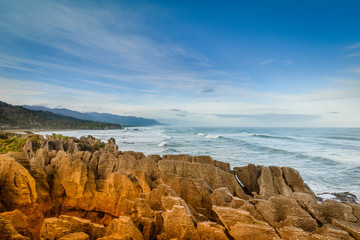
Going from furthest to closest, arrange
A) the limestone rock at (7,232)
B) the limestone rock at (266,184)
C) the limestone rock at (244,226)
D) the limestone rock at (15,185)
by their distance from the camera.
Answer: the limestone rock at (266,184), the limestone rock at (15,185), the limestone rock at (244,226), the limestone rock at (7,232)

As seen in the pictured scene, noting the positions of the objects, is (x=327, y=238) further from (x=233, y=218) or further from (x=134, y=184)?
(x=134, y=184)

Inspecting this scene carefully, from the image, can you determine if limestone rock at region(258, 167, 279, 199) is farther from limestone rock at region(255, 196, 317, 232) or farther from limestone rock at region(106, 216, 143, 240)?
limestone rock at region(106, 216, 143, 240)

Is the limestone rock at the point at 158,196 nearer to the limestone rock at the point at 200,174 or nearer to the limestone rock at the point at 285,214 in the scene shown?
the limestone rock at the point at 200,174

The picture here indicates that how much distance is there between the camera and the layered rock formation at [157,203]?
3.96 m

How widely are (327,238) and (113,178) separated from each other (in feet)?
18.5

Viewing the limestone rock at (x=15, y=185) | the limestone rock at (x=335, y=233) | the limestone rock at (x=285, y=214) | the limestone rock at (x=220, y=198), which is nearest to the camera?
the limestone rock at (x=335, y=233)

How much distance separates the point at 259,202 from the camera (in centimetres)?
455

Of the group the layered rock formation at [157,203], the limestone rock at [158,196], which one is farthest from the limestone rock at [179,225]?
the limestone rock at [158,196]

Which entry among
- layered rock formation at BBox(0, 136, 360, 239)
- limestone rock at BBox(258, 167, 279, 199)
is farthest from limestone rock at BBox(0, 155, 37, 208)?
limestone rock at BBox(258, 167, 279, 199)

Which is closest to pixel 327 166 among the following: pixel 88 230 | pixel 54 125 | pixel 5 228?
pixel 88 230

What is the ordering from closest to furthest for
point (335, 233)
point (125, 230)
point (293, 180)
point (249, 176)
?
point (335, 233) < point (125, 230) < point (293, 180) < point (249, 176)

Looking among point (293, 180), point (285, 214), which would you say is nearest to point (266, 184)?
point (293, 180)

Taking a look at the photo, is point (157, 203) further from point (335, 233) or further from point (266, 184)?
point (266, 184)

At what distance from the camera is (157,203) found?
207 inches
